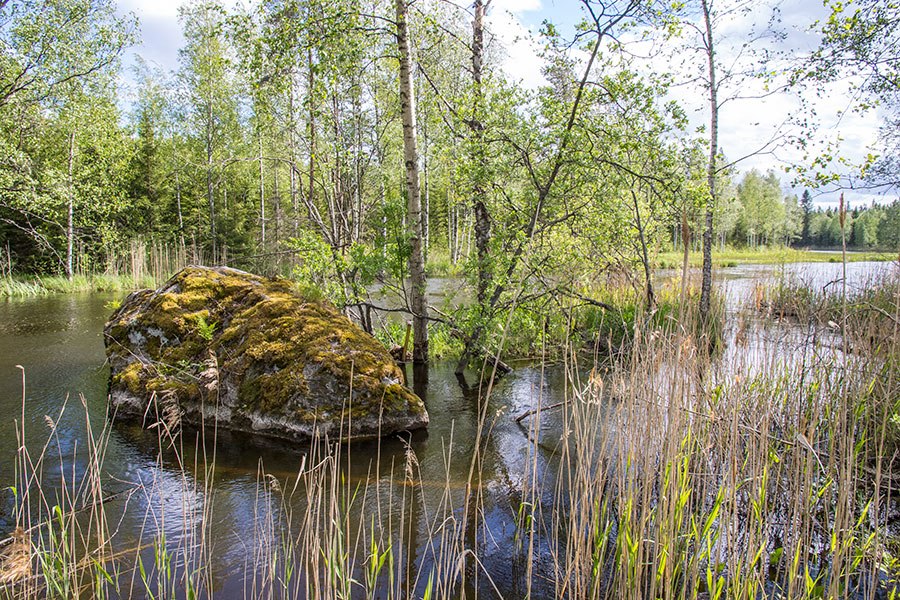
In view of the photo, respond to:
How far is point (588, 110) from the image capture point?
581 cm

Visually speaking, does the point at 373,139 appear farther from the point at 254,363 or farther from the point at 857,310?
the point at 857,310

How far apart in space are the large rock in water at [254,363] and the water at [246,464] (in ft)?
0.88

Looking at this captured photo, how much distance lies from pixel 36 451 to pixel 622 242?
7068mm

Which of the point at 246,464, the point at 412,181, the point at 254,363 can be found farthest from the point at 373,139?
the point at 246,464

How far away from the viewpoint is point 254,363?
564cm

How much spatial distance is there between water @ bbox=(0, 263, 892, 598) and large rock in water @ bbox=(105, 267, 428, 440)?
269 mm

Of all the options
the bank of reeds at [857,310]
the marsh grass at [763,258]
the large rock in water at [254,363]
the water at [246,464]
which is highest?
the marsh grass at [763,258]

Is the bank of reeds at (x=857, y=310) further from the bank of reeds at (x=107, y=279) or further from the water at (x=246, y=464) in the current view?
the bank of reeds at (x=107, y=279)

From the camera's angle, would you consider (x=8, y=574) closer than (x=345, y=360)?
Yes

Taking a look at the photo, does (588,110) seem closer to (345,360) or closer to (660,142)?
(660,142)

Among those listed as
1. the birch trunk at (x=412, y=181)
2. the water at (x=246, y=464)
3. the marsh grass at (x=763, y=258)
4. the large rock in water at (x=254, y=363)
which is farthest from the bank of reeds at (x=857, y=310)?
the birch trunk at (x=412, y=181)

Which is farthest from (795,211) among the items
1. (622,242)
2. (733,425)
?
(733,425)

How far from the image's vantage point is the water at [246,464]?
3309 mm

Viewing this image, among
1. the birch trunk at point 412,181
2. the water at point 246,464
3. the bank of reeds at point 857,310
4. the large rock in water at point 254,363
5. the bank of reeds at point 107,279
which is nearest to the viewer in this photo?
the water at point 246,464
